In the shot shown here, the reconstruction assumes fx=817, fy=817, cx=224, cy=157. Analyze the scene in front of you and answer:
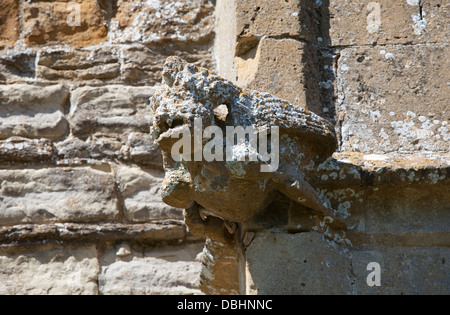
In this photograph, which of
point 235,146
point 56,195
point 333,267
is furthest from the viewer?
point 56,195

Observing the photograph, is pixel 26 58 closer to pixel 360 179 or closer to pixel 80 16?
pixel 80 16

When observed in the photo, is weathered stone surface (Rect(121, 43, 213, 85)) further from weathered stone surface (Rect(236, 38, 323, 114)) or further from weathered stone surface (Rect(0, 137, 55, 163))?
weathered stone surface (Rect(236, 38, 323, 114))

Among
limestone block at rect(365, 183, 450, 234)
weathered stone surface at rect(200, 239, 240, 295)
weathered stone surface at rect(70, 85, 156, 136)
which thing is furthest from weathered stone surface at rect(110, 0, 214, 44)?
limestone block at rect(365, 183, 450, 234)

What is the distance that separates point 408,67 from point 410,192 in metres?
0.47

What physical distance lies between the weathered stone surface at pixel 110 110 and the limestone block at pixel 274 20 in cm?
100

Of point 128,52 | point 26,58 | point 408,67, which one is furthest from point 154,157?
point 408,67

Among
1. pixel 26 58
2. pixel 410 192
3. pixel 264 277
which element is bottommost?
pixel 264 277

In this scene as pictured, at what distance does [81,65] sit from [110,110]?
262 millimetres

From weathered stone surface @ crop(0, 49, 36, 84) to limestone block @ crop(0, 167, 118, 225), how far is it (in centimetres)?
46

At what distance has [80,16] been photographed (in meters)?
3.80

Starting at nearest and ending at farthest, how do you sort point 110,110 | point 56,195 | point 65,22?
point 56,195 < point 110,110 < point 65,22

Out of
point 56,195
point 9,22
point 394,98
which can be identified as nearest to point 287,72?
point 394,98

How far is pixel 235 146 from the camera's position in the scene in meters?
2.12

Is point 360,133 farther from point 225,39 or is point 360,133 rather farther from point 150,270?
point 150,270
